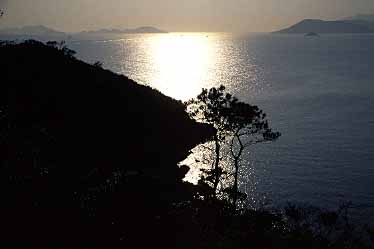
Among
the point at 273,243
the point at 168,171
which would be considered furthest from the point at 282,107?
the point at 273,243

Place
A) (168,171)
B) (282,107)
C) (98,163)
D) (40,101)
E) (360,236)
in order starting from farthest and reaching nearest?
(282,107) < (168,171) < (40,101) < (360,236) < (98,163)

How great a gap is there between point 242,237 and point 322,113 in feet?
367

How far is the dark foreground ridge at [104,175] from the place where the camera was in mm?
22406

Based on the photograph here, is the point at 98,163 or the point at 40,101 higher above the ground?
the point at 40,101

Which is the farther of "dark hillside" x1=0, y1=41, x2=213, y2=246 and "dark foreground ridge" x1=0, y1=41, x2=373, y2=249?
"dark hillside" x1=0, y1=41, x2=213, y2=246

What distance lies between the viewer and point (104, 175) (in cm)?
3441

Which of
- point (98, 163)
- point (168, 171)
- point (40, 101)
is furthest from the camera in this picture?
point (168, 171)

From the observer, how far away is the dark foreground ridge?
22.4 meters

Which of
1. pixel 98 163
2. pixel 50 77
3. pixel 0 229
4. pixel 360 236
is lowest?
pixel 360 236

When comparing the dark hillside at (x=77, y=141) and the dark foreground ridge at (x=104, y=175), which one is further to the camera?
the dark hillside at (x=77, y=141)

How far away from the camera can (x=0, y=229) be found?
2044cm

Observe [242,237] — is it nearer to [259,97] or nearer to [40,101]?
[40,101]

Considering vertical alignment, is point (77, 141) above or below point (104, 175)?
below

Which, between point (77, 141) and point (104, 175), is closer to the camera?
point (104, 175)
